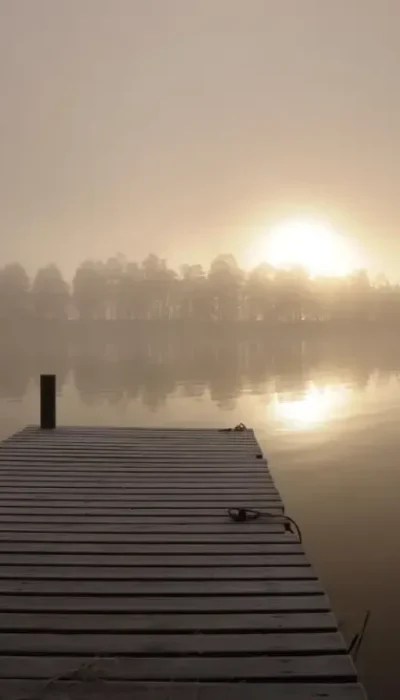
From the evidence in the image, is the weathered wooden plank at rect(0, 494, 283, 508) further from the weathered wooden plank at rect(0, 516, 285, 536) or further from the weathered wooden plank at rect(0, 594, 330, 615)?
the weathered wooden plank at rect(0, 594, 330, 615)

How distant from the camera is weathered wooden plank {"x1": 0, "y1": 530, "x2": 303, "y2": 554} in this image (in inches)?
209

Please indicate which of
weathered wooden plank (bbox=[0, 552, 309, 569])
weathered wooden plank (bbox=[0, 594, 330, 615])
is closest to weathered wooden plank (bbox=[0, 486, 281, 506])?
weathered wooden plank (bbox=[0, 552, 309, 569])

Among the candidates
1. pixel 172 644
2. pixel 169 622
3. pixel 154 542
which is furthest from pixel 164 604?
pixel 154 542

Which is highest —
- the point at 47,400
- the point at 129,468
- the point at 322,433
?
the point at 47,400

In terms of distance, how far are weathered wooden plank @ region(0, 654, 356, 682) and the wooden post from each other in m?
8.22

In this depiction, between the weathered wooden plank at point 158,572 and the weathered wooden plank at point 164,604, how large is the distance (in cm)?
33

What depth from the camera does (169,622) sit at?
398cm

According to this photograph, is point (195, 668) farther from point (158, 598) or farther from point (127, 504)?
point (127, 504)

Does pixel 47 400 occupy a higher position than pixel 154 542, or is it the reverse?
pixel 47 400

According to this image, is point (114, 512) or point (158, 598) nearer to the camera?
point (158, 598)

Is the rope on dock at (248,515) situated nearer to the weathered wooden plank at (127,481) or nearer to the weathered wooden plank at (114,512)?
the weathered wooden plank at (114,512)

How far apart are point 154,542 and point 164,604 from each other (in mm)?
1279

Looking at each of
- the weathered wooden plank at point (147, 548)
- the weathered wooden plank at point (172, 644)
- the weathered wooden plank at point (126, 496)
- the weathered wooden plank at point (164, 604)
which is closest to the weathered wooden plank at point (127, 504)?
the weathered wooden plank at point (126, 496)

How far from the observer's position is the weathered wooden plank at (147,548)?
522 centimetres
